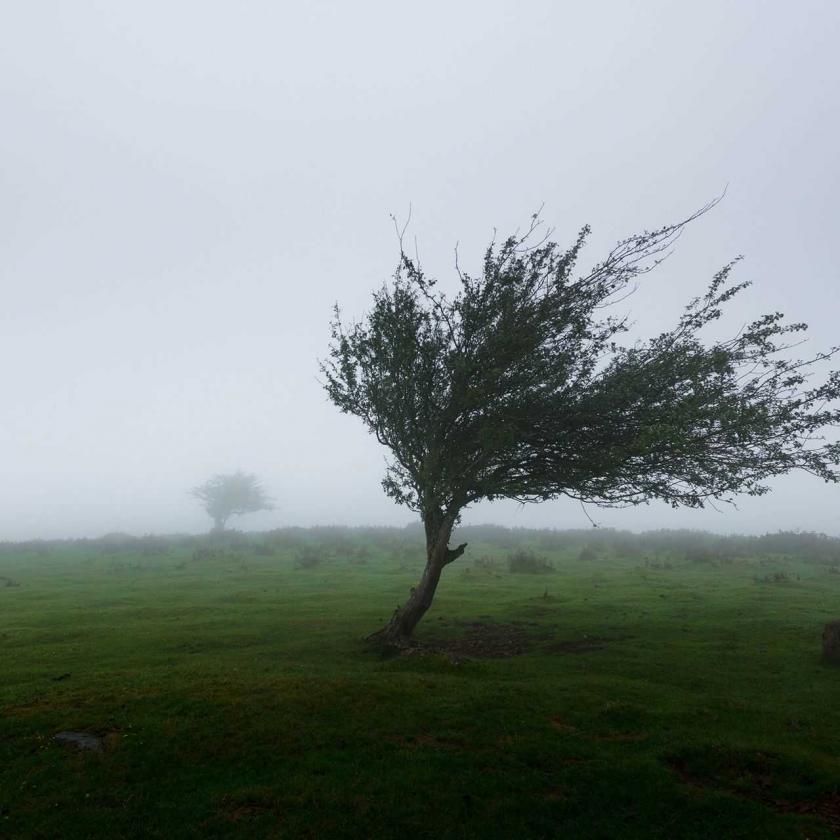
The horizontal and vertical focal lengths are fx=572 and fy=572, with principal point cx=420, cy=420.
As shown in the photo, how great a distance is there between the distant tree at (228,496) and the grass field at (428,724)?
103m

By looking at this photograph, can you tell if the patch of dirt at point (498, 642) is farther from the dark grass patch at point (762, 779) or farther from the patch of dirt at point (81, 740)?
the patch of dirt at point (81, 740)

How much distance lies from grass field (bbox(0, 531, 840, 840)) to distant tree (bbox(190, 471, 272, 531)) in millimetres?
102513

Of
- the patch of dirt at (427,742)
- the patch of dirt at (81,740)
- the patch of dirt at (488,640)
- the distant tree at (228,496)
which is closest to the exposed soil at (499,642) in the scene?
the patch of dirt at (488,640)

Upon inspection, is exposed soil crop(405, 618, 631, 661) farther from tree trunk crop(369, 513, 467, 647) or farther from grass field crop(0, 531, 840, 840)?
tree trunk crop(369, 513, 467, 647)

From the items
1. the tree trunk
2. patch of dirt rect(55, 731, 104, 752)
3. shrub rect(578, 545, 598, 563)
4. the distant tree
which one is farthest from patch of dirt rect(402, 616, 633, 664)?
the distant tree

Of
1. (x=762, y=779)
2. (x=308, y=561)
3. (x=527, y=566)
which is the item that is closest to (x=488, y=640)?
(x=762, y=779)

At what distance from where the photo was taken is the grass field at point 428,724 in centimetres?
1032

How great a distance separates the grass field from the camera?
10320 mm

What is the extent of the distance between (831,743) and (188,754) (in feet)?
47.5

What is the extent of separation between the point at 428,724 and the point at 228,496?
12428 centimetres

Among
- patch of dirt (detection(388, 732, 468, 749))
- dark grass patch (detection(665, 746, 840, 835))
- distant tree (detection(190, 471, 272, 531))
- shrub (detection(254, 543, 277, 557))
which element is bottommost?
dark grass patch (detection(665, 746, 840, 835))

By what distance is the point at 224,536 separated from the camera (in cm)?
8838

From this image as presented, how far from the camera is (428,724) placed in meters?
14.1

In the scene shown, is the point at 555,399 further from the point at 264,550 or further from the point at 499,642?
the point at 264,550
